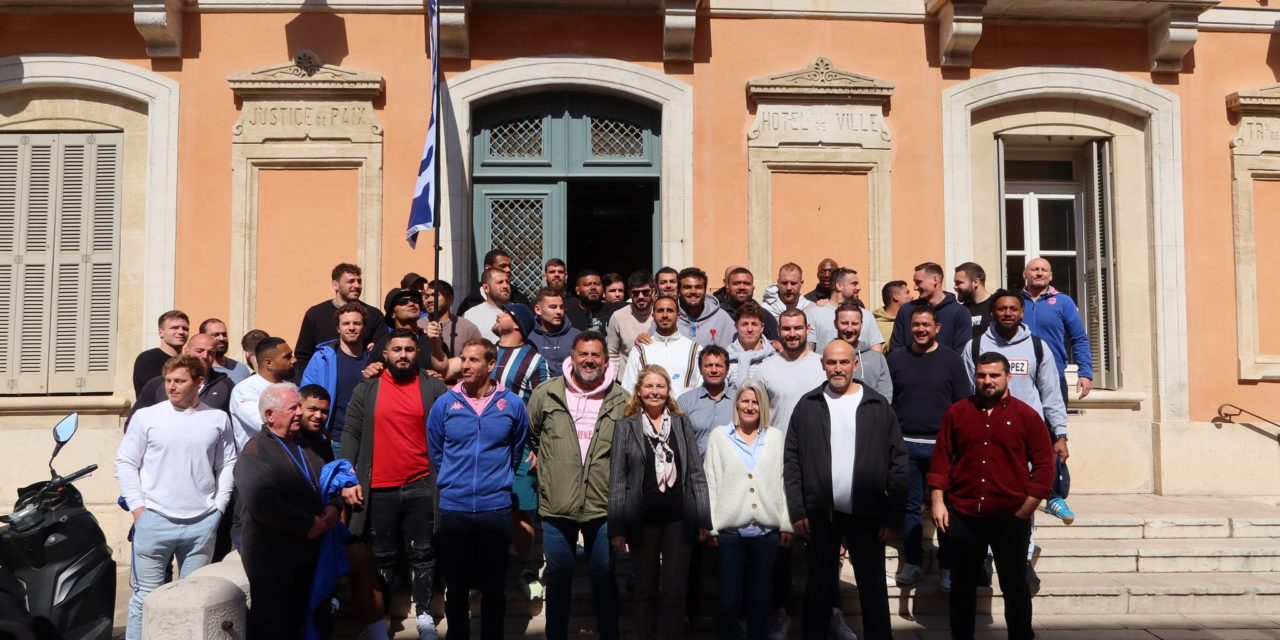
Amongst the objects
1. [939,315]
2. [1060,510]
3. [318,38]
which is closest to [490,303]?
[939,315]

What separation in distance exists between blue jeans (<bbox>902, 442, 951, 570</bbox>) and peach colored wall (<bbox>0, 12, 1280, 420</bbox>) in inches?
130

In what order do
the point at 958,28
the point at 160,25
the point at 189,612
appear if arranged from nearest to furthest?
the point at 189,612, the point at 160,25, the point at 958,28

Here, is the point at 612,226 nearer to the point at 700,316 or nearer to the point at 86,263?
the point at 700,316

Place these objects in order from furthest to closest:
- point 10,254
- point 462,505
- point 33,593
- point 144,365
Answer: point 10,254 < point 144,365 < point 462,505 < point 33,593

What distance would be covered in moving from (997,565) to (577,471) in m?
2.41

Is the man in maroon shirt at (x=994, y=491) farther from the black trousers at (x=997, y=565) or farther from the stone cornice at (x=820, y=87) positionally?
the stone cornice at (x=820, y=87)

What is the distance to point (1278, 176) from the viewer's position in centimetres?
980

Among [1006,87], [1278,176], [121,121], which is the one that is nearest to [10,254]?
[121,121]

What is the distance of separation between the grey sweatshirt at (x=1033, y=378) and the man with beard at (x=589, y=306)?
279 centimetres

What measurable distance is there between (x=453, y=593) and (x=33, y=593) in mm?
2032

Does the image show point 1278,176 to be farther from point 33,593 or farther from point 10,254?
point 10,254

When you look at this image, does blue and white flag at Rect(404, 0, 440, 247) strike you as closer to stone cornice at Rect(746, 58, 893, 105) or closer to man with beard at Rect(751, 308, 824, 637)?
man with beard at Rect(751, 308, 824, 637)

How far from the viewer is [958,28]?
9453mm

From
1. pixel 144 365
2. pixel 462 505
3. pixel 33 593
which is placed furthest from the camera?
pixel 144 365
